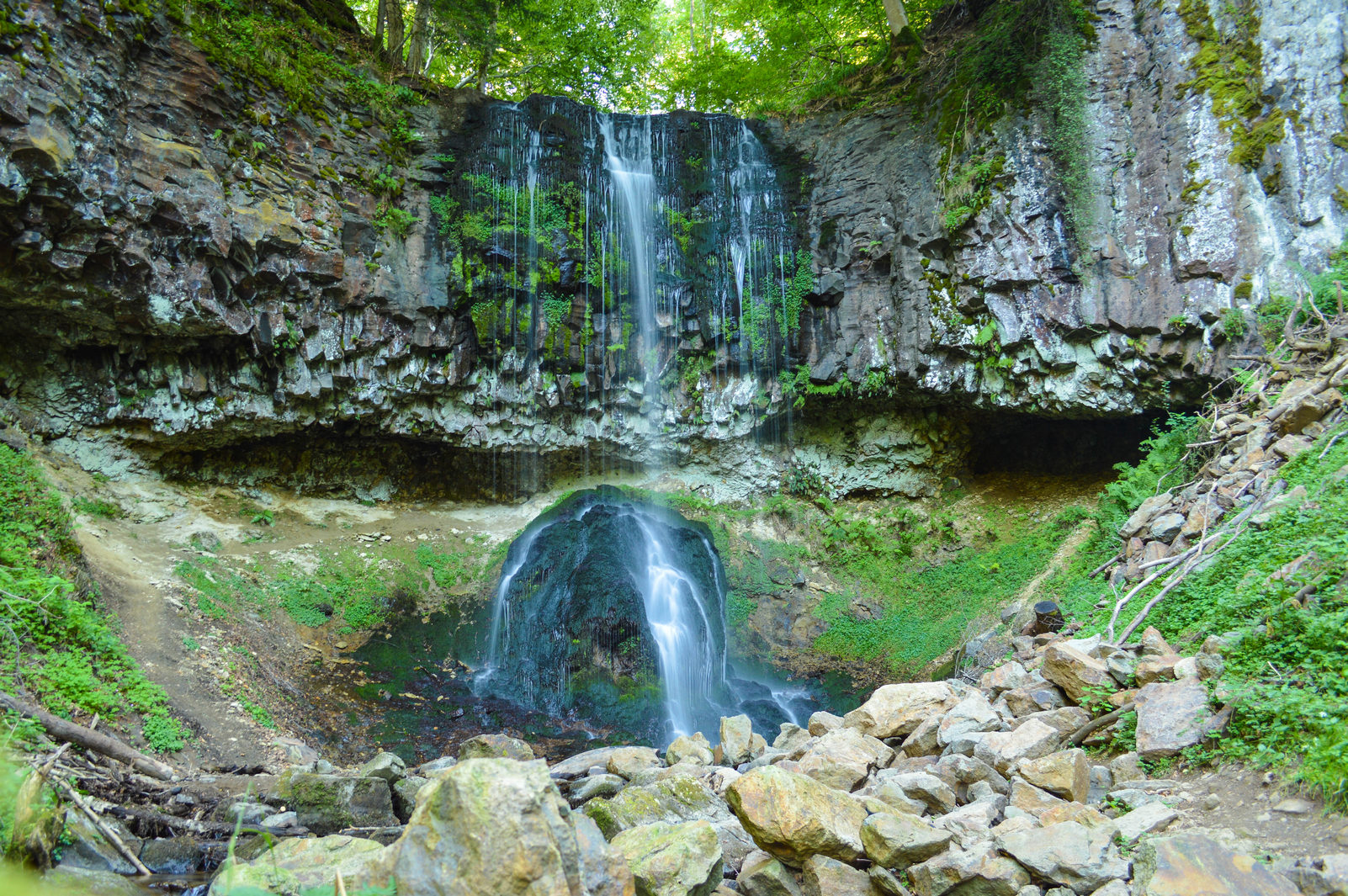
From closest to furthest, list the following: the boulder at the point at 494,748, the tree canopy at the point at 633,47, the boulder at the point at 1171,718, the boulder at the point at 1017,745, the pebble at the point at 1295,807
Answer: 1. the pebble at the point at 1295,807
2. the boulder at the point at 1171,718
3. the boulder at the point at 1017,745
4. the boulder at the point at 494,748
5. the tree canopy at the point at 633,47

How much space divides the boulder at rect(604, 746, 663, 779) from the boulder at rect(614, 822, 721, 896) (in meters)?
2.98

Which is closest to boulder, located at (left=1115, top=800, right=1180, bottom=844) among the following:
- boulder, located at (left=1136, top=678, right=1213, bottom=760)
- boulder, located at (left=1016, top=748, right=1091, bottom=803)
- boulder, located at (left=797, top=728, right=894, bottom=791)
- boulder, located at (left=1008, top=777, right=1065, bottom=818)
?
boulder, located at (left=1008, top=777, right=1065, bottom=818)

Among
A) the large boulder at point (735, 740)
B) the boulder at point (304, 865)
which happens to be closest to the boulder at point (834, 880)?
the boulder at point (304, 865)

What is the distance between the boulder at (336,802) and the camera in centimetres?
480

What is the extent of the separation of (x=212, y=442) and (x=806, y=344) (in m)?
12.8

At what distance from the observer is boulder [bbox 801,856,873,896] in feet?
10.5

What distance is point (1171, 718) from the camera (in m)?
3.83

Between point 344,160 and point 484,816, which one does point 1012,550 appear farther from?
point 344,160

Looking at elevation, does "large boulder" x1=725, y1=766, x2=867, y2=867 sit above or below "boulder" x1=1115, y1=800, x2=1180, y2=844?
below

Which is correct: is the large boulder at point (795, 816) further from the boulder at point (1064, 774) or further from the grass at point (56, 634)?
the grass at point (56, 634)

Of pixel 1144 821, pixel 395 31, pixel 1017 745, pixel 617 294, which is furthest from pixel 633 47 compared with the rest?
pixel 1144 821

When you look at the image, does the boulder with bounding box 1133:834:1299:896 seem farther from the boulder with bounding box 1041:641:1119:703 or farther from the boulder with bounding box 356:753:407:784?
the boulder with bounding box 356:753:407:784

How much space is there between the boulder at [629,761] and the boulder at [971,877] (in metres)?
3.69

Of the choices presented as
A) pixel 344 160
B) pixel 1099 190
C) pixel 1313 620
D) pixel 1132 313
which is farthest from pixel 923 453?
pixel 344 160
